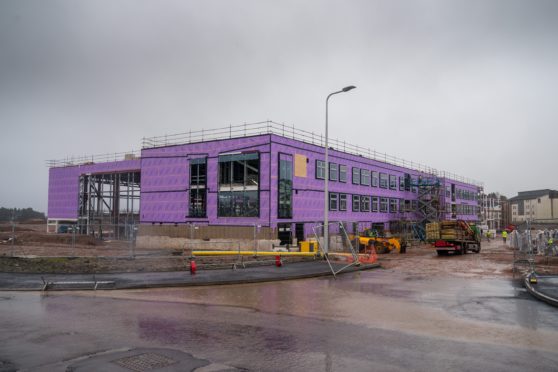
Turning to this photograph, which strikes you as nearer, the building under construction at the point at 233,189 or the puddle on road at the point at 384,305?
the puddle on road at the point at 384,305

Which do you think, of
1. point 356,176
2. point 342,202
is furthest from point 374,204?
point 342,202

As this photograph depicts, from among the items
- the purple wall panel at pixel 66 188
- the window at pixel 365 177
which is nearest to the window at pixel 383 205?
the window at pixel 365 177

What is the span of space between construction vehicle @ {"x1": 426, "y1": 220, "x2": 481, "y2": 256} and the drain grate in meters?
30.6

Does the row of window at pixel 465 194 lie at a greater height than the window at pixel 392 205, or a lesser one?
greater

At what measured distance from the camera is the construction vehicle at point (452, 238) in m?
34.0

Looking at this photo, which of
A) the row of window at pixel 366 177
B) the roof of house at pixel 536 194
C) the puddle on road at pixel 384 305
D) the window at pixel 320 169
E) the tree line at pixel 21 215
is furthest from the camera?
the roof of house at pixel 536 194

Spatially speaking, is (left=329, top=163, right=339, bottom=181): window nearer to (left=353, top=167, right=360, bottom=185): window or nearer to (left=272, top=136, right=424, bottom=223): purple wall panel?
(left=272, top=136, right=424, bottom=223): purple wall panel

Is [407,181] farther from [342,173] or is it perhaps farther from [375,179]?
[342,173]

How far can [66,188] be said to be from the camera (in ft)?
167

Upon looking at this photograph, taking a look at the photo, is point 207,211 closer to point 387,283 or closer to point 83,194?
point 83,194

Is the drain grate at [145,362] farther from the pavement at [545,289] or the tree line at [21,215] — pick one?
the tree line at [21,215]

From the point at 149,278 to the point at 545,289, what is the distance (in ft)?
45.5

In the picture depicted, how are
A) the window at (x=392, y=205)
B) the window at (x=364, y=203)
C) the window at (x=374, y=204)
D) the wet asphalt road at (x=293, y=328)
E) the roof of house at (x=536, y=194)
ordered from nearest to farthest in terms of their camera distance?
the wet asphalt road at (x=293, y=328) → the window at (x=364, y=203) → the window at (x=374, y=204) → the window at (x=392, y=205) → the roof of house at (x=536, y=194)

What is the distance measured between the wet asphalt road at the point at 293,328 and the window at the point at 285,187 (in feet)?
68.3
